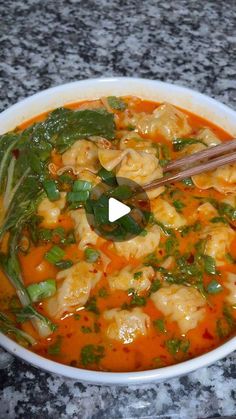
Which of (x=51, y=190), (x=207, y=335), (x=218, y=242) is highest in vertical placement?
(x=51, y=190)

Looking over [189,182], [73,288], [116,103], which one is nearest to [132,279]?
[73,288]

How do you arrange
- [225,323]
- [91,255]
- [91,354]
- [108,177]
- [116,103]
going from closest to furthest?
1. [91,354]
2. [225,323]
3. [91,255]
4. [108,177]
5. [116,103]

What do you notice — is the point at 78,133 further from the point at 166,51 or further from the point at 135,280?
the point at 166,51

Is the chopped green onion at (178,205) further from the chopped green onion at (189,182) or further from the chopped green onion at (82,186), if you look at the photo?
the chopped green onion at (82,186)

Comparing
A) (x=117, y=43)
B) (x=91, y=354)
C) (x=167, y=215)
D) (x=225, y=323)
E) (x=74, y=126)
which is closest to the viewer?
(x=91, y=354)

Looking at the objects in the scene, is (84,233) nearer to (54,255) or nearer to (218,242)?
(54,255)

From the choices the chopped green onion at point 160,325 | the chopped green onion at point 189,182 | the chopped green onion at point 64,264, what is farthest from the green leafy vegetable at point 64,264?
the chopped green onion at point 189,182

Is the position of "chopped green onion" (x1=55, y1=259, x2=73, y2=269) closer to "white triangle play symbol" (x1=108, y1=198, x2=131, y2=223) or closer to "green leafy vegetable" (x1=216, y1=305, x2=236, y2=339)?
"white triangle play symbol" (x1=108, y1=198, x2=131, y2=223)
